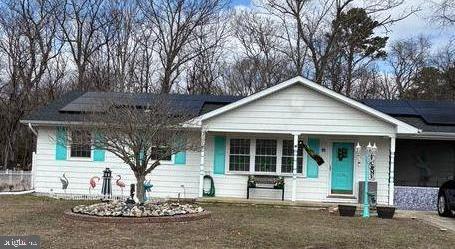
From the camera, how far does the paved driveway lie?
14.6 m

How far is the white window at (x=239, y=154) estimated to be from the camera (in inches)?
810

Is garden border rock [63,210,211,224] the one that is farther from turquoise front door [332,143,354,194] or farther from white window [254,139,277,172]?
turquoise front door [332,143,354,194]

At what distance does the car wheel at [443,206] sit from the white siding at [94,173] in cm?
785

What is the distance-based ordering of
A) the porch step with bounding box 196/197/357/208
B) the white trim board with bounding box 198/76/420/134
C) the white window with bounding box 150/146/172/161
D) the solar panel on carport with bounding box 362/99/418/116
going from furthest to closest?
the solar panel on carport with bounding box 362/99/418/116, the white trim board with bounding box 198/76/420/134, the porch step with bounding box 196/197/357/208, the white window with bounding box 150/146/172/161

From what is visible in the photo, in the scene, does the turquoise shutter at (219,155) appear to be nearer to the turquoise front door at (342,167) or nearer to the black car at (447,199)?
the turquoise front door at (342,167)

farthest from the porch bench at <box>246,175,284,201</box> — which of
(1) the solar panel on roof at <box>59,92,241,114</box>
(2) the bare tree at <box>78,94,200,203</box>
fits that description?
(2) the bare tree at <box>78,94,200,203</box>

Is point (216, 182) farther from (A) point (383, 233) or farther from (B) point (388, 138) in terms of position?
(A) point (383, 233)

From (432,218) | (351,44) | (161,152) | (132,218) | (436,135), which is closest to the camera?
(132,218)

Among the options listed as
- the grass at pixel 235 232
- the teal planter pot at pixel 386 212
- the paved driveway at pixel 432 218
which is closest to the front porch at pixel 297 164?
the paved driveway at pixel 432 218

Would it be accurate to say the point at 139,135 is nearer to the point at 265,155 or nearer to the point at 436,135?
the point at 265,155

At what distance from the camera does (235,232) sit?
465 inches

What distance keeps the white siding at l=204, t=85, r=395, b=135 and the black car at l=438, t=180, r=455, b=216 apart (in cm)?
288

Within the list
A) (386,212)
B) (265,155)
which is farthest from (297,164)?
(386,212)

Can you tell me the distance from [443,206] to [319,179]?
4.50m
